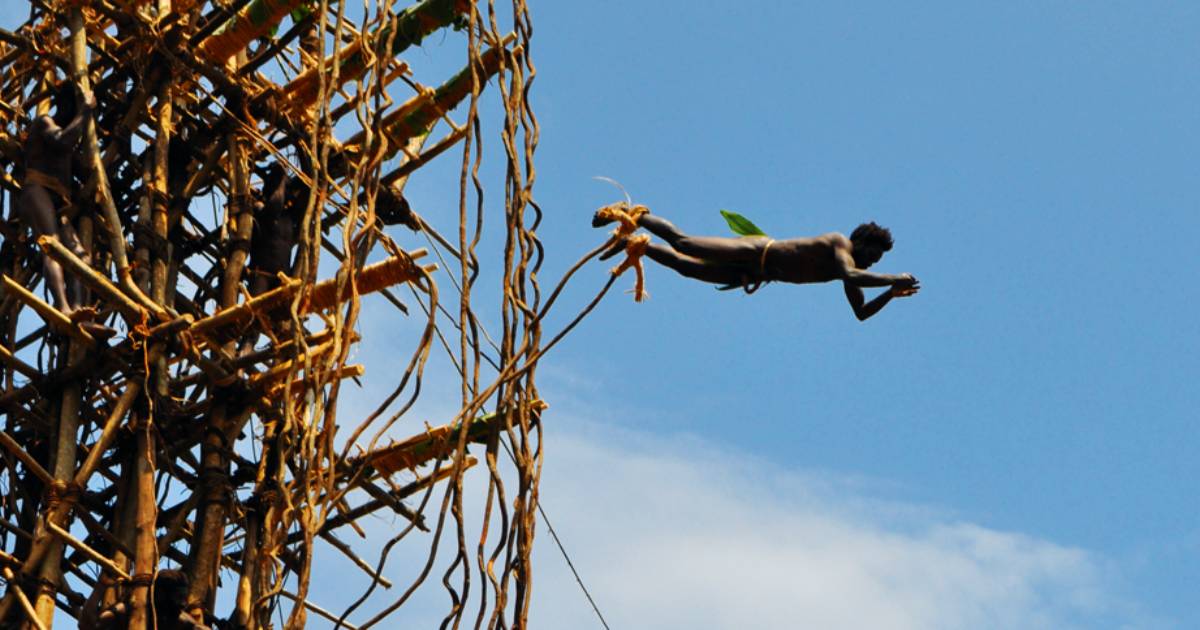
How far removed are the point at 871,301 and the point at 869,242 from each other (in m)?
0.29

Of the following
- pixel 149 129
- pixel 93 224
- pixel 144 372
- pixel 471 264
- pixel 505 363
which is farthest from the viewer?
pixel 149 129

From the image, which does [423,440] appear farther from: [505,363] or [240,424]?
[505,363]

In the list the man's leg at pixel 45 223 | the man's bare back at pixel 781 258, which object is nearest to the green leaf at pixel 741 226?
the man's bare back at pixel 781 258

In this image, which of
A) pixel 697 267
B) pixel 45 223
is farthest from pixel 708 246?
pixel 45 223

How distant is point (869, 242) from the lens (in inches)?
359

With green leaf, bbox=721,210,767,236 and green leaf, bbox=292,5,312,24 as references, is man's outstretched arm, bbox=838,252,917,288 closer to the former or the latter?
green leaf, bbox=721,210,767,236

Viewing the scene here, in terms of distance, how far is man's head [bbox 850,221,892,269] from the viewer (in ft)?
29.8

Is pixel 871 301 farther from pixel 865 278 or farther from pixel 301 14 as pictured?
pixel 301 14

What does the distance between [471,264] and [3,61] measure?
6500 millimetres

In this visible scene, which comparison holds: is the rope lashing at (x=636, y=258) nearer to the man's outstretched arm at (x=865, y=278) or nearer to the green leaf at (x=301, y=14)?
the man's outstretched arm at (x=865, y=278)

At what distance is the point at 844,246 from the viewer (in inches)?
358

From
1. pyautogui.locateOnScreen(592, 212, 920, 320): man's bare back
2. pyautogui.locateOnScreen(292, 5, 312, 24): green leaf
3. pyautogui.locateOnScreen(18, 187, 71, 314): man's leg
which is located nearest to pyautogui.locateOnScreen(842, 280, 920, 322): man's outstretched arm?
pyautogui.locateOnScreen(592, 212, 920, 320): man's bare back

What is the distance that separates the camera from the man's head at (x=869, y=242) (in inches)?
358

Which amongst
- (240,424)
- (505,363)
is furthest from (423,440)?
(505,363)
